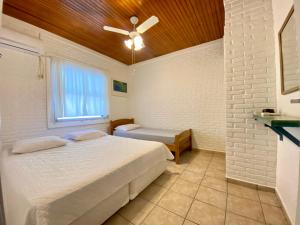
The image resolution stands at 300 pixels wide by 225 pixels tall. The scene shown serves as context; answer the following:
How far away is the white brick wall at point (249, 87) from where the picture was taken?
73.2 inches

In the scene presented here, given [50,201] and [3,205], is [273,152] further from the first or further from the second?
[3,205]

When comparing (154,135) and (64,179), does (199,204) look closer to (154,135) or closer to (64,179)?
(64,179)

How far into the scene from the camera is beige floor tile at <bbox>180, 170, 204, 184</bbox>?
2.26 m

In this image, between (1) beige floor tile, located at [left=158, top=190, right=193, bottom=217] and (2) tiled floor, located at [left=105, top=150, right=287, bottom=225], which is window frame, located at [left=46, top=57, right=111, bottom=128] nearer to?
(2) tiled floor, located at [left=105, top=150, right=287, bottom=225]

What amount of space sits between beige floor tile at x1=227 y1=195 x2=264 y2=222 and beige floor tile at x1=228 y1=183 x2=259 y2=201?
8cm

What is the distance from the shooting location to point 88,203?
121 centimetres

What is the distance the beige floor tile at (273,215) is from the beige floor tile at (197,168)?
3.11 ft

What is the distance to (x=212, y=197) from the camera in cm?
182

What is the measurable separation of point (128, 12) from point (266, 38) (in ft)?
6.87

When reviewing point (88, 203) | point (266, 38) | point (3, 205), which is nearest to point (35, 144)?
point (3, 205)

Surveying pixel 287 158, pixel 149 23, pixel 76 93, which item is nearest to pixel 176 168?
pixel 287 158

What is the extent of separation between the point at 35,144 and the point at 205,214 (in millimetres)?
2523

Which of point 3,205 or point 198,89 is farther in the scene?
point 198,89

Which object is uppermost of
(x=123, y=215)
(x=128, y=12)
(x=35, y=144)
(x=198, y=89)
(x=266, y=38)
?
(x=128, y=12)
